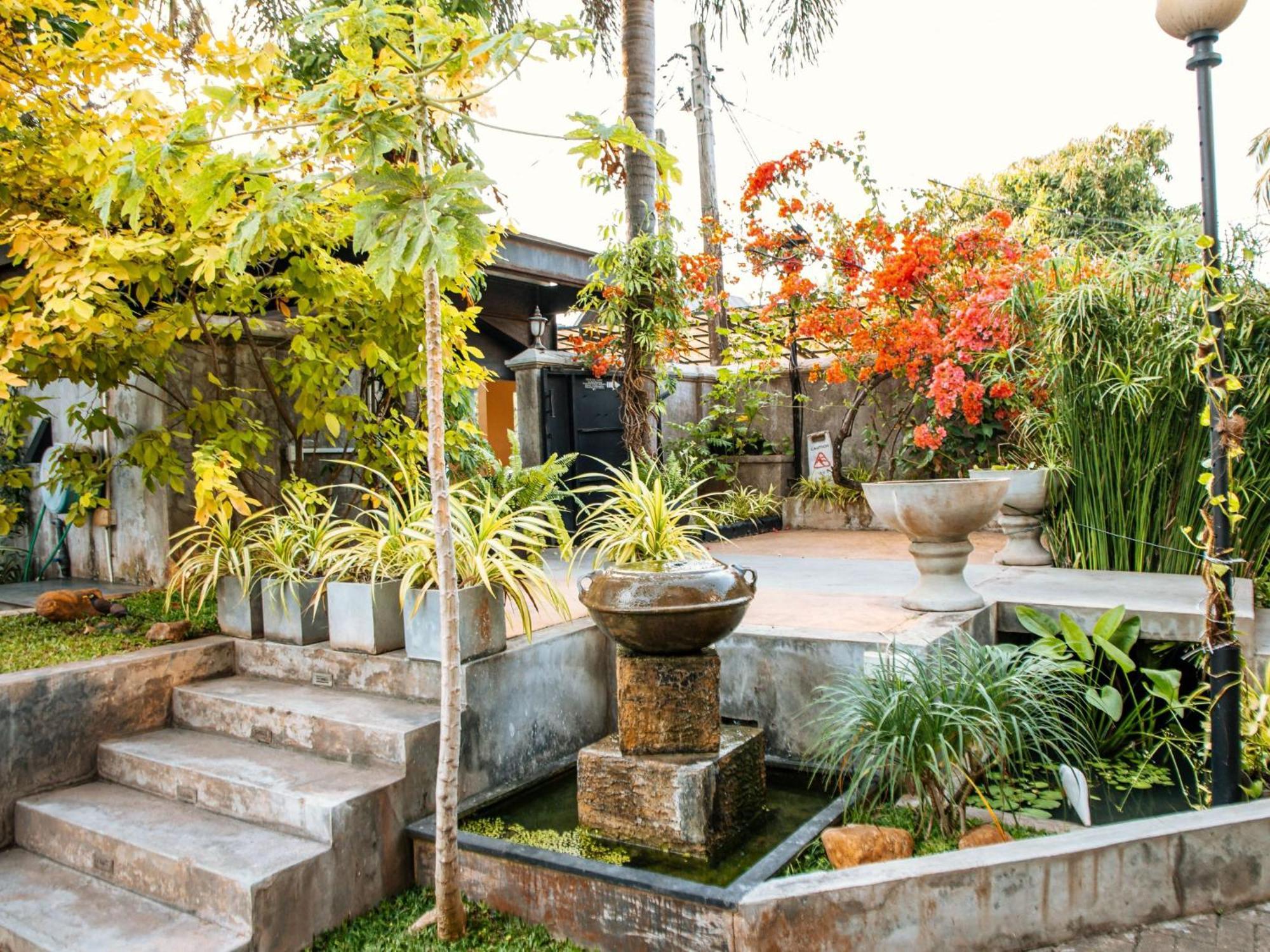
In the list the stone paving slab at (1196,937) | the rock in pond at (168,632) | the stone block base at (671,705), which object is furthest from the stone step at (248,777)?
the stone paving slab at (1196,937)

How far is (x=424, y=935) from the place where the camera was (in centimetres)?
269

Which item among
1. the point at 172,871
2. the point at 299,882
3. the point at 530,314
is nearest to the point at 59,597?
the point at 172,871

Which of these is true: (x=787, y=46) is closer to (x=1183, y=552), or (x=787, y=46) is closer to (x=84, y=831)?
(x=1183, y=552)

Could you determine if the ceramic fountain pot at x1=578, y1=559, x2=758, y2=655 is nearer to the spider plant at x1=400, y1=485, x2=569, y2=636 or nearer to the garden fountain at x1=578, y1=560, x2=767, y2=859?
the garden fountain at x1=578, y1=560, x2=767, y2=859

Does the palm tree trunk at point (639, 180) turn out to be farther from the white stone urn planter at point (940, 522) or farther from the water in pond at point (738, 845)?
the water in pond at point (738, 845)

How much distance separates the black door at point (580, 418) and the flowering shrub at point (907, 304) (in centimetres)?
172

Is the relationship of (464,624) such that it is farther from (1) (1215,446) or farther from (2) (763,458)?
(2) (763,458)

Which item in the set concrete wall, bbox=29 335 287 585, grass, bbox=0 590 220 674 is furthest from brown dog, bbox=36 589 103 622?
concrete wall, bbox=29 335 287 585

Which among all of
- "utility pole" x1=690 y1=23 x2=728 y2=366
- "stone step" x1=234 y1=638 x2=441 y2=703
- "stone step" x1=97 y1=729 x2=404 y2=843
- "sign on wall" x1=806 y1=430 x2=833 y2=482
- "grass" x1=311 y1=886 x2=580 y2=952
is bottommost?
"grass" x1=311 y1=886 x2=580 y2=952

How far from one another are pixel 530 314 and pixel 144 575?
19.7ft

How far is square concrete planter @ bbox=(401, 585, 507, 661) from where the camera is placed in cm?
338

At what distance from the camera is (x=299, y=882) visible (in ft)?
9.00

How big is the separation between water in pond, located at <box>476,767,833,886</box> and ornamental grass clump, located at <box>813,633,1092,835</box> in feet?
0.59

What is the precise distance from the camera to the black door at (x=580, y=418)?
26.2 feet
